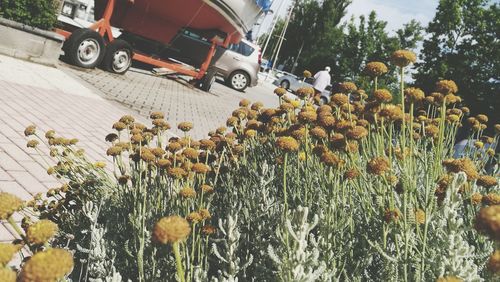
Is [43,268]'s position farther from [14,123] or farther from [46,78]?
[46,78]

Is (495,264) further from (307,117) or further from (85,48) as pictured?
(85,48)

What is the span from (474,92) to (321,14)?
81.0 feet

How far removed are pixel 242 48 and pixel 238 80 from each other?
1216mm

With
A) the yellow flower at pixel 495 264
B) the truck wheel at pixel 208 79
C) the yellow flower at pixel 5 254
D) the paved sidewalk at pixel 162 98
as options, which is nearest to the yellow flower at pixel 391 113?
the yellow flower at pixel 495 264

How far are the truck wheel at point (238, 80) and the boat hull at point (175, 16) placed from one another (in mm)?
3109

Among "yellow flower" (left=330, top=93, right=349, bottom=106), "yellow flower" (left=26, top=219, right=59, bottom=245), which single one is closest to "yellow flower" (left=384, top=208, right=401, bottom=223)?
"yellow flower" (left=330, top=93, right=349, bottom=106)

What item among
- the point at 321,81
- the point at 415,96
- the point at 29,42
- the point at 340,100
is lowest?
the point at 29,42

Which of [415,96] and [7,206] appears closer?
[7,206]

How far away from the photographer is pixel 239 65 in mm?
15102

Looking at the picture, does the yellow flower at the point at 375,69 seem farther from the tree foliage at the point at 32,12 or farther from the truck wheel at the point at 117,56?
the truck wheel at the point at 117,56

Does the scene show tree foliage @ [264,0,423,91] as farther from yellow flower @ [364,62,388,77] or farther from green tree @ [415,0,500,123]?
yellow flower @ [364,62,388,77]

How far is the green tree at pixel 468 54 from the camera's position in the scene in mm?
20375

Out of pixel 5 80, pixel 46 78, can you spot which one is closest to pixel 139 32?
pixel 46 78

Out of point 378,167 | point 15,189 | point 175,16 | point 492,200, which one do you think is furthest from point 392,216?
point 175,16
